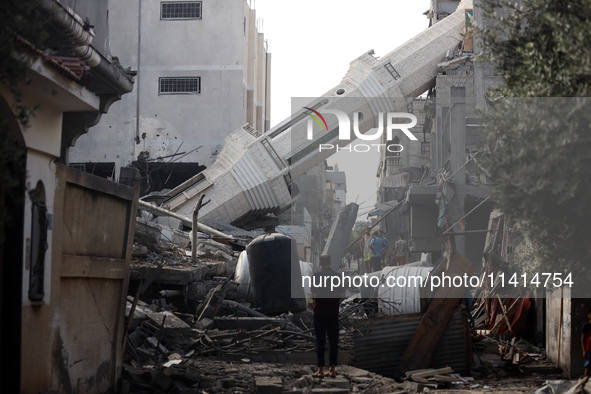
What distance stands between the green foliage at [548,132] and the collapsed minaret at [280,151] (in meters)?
24.1

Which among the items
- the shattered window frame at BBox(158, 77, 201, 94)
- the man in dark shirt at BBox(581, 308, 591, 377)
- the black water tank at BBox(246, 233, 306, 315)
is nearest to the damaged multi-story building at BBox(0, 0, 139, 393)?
the man in dark shirt at BBox(581, 308, 591, 377)

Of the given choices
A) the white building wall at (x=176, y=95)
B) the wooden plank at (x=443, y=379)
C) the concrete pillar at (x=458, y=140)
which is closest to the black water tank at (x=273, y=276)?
the wooden plank at (x=443, y=379)

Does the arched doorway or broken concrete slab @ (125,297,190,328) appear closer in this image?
the arched doorway

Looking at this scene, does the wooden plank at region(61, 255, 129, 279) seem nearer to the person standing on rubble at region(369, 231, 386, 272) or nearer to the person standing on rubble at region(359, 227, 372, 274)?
the person standing on rubble at region(369, 231, 386, 272)

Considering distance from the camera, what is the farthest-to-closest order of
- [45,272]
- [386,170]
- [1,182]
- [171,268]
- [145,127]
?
[386,170]
[145,127]
[171,268]
[45,272]
[1,182]

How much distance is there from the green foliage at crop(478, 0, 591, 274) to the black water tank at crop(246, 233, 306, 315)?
8765 millimetres

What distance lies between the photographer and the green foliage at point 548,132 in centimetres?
623

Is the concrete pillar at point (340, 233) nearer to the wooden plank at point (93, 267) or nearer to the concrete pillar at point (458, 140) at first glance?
the concrete pillar at point (458, 140)

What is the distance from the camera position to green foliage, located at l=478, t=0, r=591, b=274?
20.5 ft

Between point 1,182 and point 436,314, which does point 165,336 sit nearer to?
point 436,314

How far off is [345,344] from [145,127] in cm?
2547

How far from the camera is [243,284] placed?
57.3 feet

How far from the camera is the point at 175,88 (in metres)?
36.5

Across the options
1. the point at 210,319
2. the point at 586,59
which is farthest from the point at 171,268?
the point at 586,59
